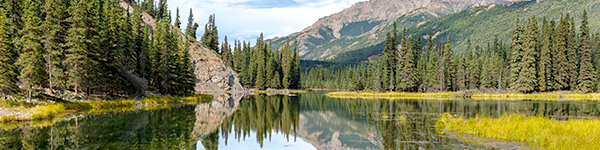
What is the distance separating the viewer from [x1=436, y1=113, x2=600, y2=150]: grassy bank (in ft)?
60.9

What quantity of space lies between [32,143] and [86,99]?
2823 cm

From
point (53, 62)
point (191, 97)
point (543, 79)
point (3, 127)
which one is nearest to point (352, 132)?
point (3, 127)

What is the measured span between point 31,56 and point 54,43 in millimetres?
4058

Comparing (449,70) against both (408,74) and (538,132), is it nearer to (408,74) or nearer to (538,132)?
(408,74)

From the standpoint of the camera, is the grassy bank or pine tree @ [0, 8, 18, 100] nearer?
the grassy bank

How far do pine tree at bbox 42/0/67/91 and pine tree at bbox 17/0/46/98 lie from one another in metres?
0.78

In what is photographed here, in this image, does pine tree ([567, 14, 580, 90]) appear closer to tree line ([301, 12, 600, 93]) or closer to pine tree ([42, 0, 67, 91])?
tree line ([301, 12, 600, 93])

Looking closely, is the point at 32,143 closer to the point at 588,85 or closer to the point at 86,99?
the point at 86,99

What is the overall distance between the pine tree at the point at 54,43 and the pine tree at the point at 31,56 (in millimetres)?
775

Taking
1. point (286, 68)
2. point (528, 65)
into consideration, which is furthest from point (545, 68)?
point (286, 68)

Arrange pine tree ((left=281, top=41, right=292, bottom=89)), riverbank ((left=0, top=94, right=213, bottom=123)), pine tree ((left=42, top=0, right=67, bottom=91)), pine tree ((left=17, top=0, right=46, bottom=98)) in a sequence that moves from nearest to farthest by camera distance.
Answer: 1. riverbank ((left=0, top=94, right=213, bottom=123))
2. pine tree ((left=17, top=0, right=46, bottom=98))
3. pine tree ((left=42, top=0, right=67, bottom=91))
4. pine tree ((left=281, top=41, right=292, bottom=89))

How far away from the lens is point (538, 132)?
2150 cm

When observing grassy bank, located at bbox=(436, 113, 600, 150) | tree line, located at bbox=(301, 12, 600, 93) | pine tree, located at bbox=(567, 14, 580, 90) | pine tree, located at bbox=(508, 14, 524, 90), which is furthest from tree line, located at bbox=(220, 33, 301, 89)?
grassy bank, located at bbox=(436, 113, 600, 150)

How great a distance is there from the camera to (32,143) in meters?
20.7
